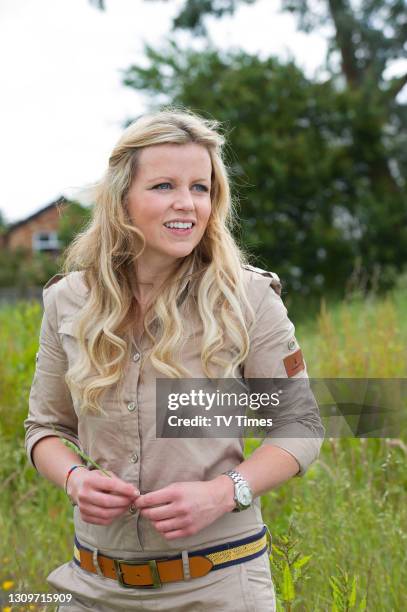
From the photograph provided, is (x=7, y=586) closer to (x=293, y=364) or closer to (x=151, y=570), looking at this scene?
(x=151, y=570)

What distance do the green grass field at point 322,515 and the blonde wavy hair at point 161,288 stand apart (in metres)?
0.57

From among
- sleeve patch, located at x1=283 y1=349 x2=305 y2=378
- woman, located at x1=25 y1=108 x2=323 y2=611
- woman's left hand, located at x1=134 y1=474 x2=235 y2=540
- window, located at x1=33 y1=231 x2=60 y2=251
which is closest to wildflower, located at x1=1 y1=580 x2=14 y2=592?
woman, located at x1=25 y1=108 x2=323 y2=611

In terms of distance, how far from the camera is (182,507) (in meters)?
1.74

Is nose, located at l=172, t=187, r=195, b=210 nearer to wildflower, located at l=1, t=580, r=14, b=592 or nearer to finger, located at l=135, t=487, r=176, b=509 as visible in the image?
finger, located at l=135, t=487, r=176, b=509

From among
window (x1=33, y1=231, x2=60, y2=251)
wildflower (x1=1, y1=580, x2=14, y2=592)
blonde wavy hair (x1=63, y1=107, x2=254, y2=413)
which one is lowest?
wildflower (x1=1, y1=580, x2=14, y2=592)

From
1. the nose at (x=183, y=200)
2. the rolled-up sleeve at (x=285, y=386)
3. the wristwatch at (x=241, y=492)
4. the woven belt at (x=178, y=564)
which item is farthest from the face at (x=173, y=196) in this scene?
the woven belt at (x=178, y=564)

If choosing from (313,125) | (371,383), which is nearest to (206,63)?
(313,125)

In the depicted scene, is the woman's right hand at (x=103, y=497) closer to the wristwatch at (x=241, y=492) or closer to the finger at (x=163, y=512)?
the finger at (x=163, y=512)

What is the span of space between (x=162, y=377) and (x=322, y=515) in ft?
5.27

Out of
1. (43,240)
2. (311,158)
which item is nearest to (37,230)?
(43,240)

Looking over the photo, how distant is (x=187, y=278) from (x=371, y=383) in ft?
9.73

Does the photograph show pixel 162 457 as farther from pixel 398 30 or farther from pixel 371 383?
pixel 398 30

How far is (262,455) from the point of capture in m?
1.89

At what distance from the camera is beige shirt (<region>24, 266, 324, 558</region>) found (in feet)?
6.22
